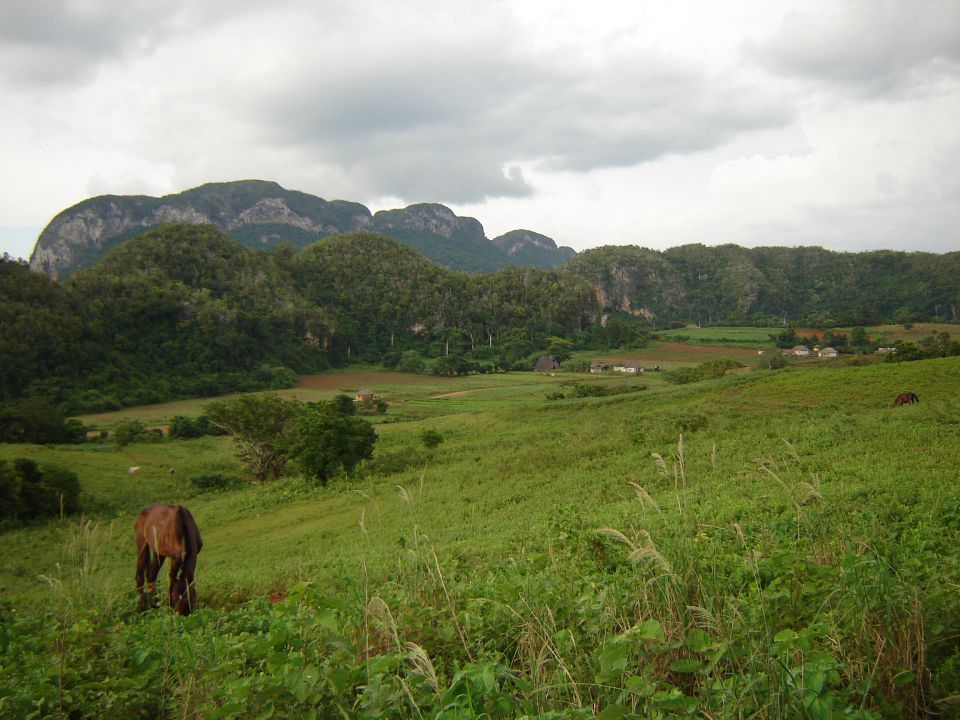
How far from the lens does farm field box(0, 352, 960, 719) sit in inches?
101

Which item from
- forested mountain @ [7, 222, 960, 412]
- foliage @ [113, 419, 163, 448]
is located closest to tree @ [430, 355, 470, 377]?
forested mountain @ [7, 222, 960, 412]

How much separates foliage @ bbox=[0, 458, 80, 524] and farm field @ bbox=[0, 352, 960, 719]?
98 centimetres

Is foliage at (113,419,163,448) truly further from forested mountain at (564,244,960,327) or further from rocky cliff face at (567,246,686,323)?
rocky cliff face at (567,246,686,323)

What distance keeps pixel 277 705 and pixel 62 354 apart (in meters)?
65.2

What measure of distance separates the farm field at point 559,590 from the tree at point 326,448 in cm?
73

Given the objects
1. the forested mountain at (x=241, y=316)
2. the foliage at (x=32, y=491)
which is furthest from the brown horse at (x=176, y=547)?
the forested mountain at (x=241, y=316)

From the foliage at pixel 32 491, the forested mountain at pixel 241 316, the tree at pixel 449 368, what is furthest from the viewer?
the tree at pixel 449 368

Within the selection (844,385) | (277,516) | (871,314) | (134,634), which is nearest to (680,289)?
(871,314)

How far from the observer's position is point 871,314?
3506 inches

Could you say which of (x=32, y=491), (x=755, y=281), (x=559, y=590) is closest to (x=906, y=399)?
(x=559, y=590)

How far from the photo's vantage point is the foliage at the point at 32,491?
19.0 m

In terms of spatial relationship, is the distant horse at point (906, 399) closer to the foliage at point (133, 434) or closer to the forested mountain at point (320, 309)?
the foliage at point (133, 434)

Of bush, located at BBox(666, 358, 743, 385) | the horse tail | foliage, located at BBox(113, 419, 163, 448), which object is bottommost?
foliage, located at BBox(113, 419, 163, 448)

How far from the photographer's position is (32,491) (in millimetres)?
19641
